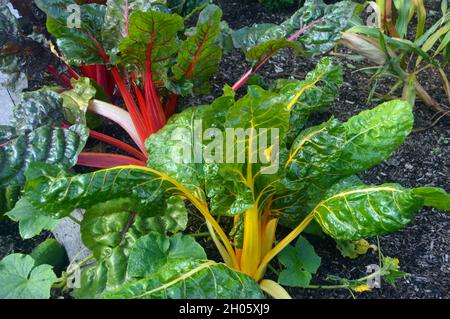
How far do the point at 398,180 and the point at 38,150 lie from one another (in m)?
1.24

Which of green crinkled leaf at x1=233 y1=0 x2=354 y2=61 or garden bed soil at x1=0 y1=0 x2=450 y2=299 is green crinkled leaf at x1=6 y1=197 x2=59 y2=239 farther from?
green crinkled leaf at x1=233 y1=0 x2=354 y2=61

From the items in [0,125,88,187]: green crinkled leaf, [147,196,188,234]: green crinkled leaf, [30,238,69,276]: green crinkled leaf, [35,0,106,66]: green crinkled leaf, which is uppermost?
[35,0,106,66]: green crinkled leaf

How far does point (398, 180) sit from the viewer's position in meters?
2.01

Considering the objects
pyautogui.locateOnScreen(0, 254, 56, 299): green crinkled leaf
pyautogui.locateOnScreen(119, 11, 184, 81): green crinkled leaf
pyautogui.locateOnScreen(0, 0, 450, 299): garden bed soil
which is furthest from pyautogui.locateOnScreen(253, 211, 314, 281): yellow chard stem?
pyautogui.locateOnScreen(119, 11, 184, 81): green crinkled leaf

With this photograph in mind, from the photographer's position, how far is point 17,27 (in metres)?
1.90

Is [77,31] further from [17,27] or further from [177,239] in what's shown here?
[177,239]

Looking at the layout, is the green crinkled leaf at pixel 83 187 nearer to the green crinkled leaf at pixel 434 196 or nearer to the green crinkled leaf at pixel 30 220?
the green crinkled leaf at pixel 30 220

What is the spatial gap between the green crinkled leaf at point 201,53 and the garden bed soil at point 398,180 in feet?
0.95

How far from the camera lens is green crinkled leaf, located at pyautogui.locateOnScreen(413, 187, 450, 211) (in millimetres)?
1300

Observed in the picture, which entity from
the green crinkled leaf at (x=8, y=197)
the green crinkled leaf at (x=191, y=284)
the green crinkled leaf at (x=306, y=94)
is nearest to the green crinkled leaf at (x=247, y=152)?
the green crinkled leaf at (x=191, y=284)

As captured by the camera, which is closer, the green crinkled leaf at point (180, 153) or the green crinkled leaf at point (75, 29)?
the green crinkled leaf at point (180, 153)

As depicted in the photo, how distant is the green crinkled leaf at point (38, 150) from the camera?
5.27 ft

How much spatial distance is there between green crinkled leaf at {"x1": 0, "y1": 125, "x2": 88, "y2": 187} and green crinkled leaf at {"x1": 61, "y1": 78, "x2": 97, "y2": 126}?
135 mm

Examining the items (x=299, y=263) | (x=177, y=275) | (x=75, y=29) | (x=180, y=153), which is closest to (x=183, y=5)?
(x=75, y=29)
